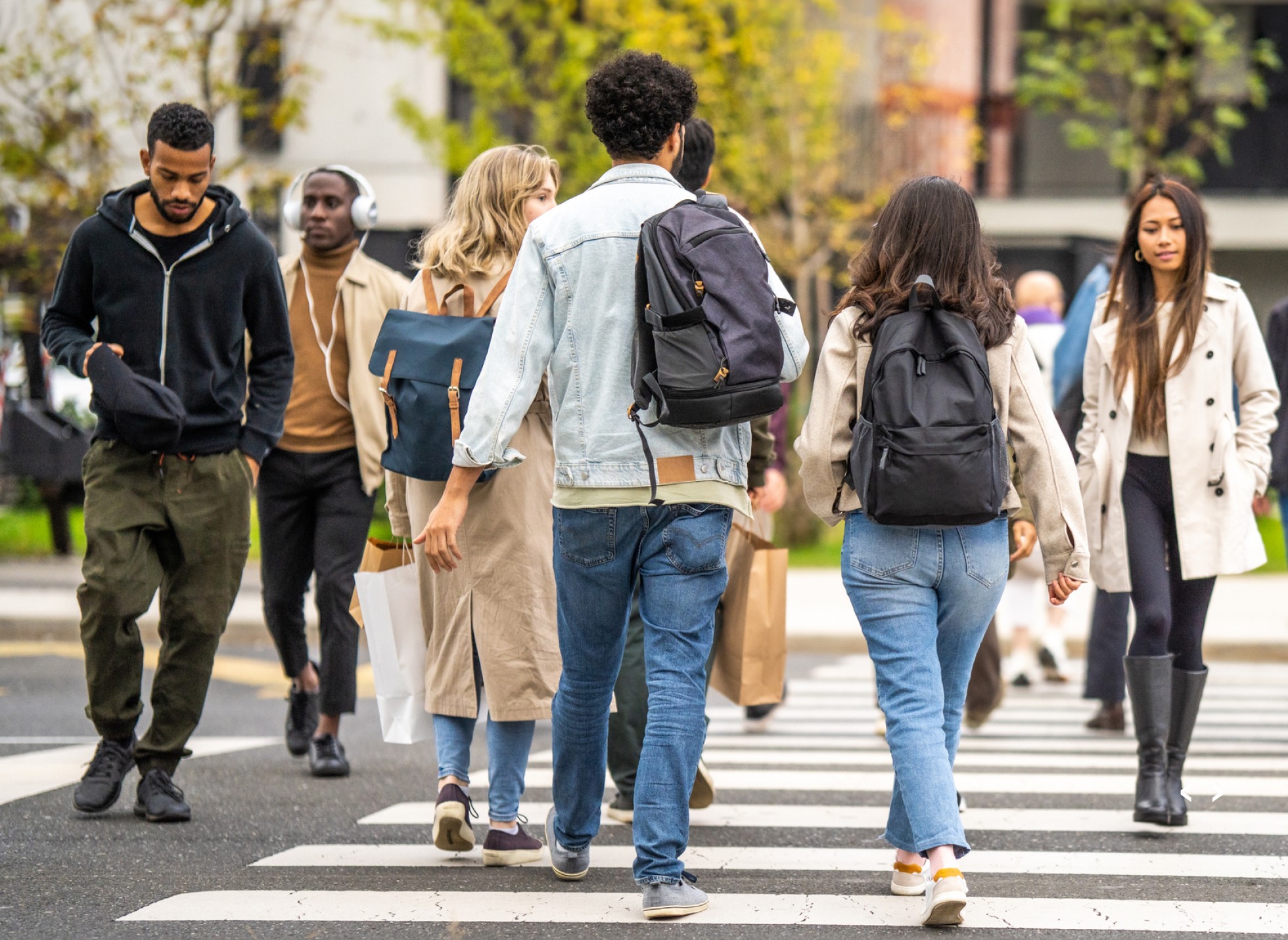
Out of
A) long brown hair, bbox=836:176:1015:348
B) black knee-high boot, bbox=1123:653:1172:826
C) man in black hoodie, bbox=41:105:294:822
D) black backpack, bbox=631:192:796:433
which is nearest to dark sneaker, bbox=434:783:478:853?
man in black hoodie, bbox=41:105:294:822

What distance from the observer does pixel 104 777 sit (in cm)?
527

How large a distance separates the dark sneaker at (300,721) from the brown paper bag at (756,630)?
2.12 m

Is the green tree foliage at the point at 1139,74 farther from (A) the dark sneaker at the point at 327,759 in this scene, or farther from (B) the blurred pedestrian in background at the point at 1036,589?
(A) the dark sneaker at the point at 327,759

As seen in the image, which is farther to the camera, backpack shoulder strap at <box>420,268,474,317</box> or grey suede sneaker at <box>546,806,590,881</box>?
backpack shoulder strap at <box>420,268,474,317</box>

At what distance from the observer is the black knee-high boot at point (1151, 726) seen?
5191 mm

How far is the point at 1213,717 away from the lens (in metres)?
8.15

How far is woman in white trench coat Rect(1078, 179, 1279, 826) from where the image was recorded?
5219 millimetres

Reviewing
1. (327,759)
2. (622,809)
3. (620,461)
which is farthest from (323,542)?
(620,461)

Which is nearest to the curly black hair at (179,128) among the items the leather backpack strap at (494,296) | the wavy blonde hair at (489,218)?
the wavy blonde hair at (489,218)

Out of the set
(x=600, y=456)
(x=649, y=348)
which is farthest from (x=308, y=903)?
(x=649, y=348)

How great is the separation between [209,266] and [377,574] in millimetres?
1282

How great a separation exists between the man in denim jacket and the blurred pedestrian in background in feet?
13.8

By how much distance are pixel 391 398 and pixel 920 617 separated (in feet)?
5.23

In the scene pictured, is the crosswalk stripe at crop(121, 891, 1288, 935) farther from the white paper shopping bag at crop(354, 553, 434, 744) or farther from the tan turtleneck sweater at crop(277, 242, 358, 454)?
the tan turtleneck sweater at crop(277, 242, 358, 454)
